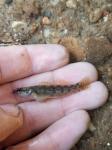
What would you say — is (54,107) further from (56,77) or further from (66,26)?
(66,26)

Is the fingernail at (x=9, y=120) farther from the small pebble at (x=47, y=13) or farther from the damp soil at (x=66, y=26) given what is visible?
A: the small pebble at (x=47, y=13)

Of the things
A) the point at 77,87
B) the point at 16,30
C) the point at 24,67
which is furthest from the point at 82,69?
the point at 16,30

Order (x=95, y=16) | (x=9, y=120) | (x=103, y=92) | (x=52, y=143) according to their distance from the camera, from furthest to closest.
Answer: (x=95, y=16) → (x=103, y=92) → (x=52, y=143) → (x=9, y=120)

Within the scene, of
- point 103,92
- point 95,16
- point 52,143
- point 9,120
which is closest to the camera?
point 9,120

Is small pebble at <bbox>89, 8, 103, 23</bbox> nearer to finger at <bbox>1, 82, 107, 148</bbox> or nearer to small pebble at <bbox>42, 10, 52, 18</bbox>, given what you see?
small pebble at <bbox>42, 10, 52, 18</bbox>

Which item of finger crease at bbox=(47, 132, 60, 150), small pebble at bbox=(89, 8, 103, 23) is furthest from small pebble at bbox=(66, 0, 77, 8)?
finger crease at bbox=(47, 132, 60, 150)

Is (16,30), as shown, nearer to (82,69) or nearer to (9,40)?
(9,40)

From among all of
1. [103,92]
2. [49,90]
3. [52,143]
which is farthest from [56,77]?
[52,143]

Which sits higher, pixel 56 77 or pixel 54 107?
pixel 56 77
